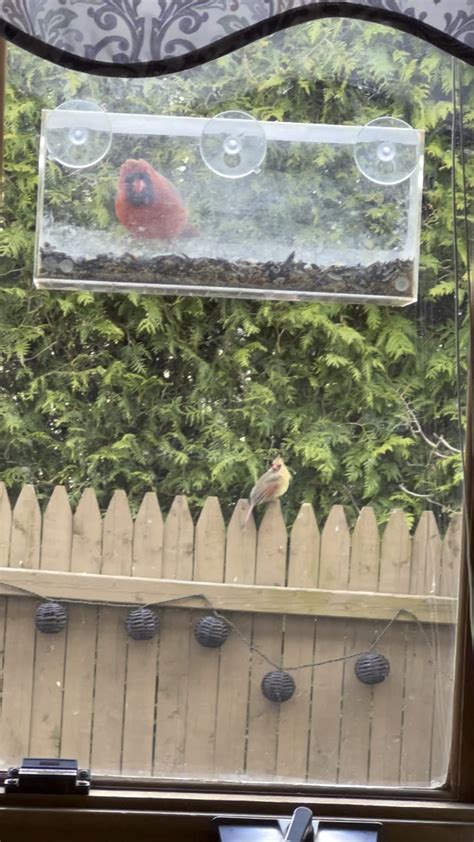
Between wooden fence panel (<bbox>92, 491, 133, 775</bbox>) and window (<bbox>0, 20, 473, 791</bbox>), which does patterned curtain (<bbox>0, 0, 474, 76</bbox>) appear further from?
wooden fence panel (<bbox>92, 491, 133, 775</bbox>)

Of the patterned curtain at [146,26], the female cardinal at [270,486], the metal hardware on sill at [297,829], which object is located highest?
the patterned curtain at [146,26]

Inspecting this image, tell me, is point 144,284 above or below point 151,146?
below

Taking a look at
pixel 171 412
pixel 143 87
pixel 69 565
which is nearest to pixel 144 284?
pixel 171 412

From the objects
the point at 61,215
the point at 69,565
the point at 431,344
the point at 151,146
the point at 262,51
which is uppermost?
the point at 262,51

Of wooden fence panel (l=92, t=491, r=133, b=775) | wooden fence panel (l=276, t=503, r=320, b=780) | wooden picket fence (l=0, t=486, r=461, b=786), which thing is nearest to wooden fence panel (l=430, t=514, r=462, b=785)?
wooden picket fence (l=0, t=486, r=461, b=786)

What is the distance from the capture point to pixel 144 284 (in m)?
1.81

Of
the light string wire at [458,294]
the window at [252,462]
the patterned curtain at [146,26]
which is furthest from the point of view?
the window at [252,462]

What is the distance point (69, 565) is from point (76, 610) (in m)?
0.08

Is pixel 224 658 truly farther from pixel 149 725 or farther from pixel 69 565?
pixel 69 565

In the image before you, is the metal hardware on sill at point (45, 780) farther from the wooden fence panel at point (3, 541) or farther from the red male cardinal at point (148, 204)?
the red male cardinal at point (148, 204)

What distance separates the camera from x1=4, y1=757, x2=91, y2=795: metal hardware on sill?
1.75 meters

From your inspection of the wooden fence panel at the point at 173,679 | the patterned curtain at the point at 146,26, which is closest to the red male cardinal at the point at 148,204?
the patterned curtain at the point at 146,26

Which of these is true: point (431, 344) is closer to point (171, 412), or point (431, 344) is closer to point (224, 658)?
point (171, 412)

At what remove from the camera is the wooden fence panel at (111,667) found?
187 cm
